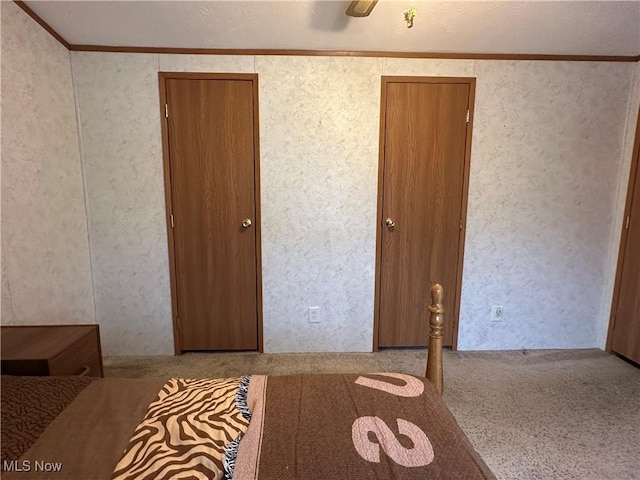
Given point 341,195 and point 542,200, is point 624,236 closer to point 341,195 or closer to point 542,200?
point 542,200

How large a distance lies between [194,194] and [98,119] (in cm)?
84

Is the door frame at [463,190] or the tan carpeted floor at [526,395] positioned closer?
the tan carpeted floor at [526,395]

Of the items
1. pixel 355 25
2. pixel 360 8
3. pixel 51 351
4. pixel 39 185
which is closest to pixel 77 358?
pixel 51 351

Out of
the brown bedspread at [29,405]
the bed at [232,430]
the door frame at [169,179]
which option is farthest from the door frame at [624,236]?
the brown bedspread at [29,405]

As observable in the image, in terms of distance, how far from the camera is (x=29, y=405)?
1049 mm

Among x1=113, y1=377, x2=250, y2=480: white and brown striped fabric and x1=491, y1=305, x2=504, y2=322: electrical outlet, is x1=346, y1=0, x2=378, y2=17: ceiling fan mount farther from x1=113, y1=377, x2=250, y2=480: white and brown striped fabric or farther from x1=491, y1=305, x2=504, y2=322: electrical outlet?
x1=491, y1=305, x2=504, y2=322: electrical outlet

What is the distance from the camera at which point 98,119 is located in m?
2.37

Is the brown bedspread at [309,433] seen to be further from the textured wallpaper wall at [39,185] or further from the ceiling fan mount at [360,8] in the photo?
the ceiling fan mount at [360,8]

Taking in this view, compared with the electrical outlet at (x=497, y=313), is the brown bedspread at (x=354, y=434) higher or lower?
higher

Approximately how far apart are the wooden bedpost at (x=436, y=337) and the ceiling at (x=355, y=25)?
160 cm

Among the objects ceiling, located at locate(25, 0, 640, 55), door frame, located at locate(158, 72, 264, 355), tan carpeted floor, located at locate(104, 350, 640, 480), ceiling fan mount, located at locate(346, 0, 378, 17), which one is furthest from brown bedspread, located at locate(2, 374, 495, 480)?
ceiling, located at locate(25, 0, 640, 55)

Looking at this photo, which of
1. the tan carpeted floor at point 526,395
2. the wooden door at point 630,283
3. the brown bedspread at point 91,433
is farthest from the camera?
the wooden door at point 630,283

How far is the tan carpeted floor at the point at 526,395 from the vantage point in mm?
1628

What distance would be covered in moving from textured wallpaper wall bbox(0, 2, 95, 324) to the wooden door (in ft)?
13.3
